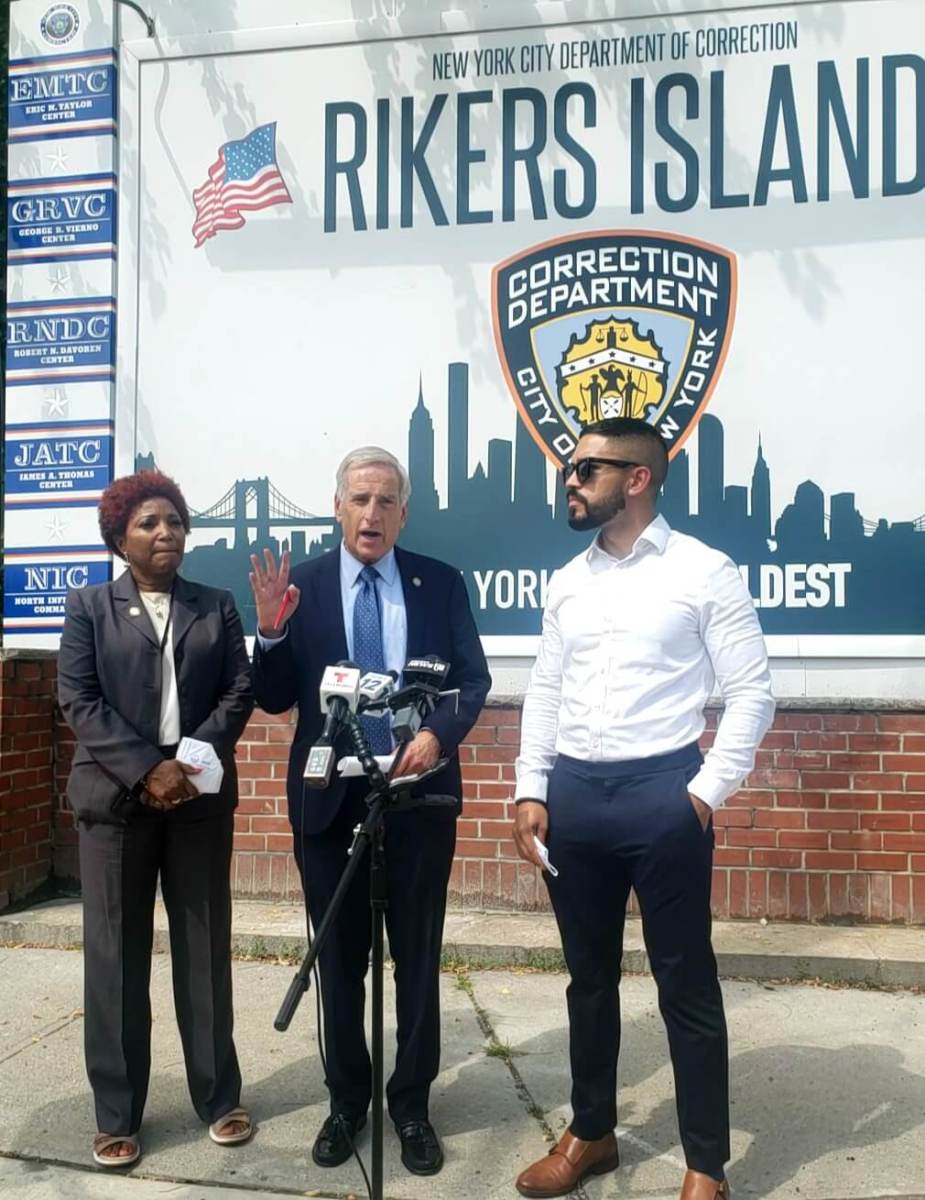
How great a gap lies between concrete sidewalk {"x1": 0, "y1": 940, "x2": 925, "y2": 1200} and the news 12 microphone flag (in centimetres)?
178

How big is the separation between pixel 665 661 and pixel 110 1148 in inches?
85.9

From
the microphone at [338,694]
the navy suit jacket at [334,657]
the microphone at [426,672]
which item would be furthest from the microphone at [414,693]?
the navy suit jacket at [334,657]

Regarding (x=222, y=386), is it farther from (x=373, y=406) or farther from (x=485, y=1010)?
(x=485, y=1010)

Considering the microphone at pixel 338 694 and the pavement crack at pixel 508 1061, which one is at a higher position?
the microphone at pixel 338 694

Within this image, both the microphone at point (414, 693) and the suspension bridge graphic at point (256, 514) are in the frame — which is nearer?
the microphone at point (414, 693)

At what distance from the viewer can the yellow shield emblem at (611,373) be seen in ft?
19.4

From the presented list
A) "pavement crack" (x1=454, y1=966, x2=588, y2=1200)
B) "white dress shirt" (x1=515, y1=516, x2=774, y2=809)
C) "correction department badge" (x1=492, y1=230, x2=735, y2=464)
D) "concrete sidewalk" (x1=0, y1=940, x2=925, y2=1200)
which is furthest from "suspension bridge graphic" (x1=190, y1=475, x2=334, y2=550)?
"white dress shirt" (x1=515, y1=516, x2=774, y2=809)

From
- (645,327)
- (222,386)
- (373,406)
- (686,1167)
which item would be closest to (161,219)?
(222,386)

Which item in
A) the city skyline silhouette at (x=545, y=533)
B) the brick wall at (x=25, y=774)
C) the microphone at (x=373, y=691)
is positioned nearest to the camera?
the microphone at (x=373, y=691)

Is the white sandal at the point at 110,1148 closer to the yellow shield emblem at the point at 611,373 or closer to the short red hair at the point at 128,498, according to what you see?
the short red hair at the point at 128,498

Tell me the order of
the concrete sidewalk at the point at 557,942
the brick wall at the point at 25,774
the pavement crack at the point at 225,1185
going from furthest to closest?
1. the brick wall at the point at 25,774
2. the concrete sidewalk at the point at 557,942
3. the pavement crack at the point at 225,1185

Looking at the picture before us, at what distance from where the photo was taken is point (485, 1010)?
16.1 ft

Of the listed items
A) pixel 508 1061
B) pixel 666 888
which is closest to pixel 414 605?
pixel 666 888

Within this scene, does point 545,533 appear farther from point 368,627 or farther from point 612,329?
point 368,627
